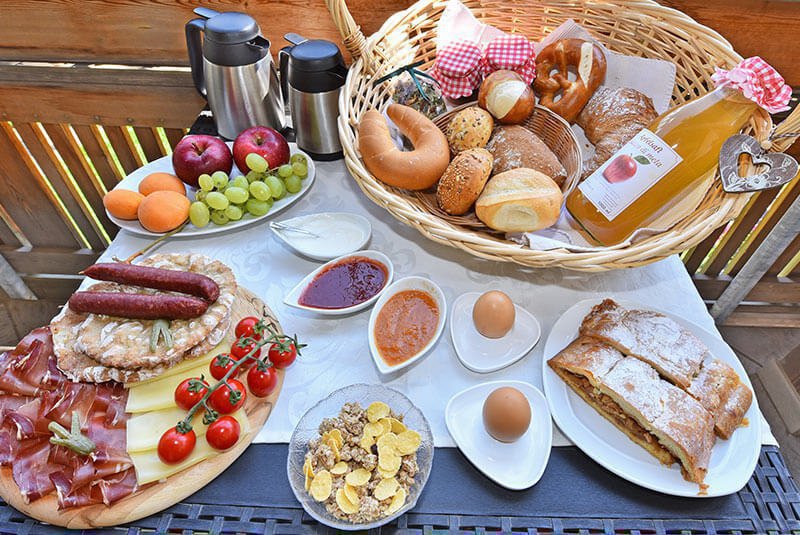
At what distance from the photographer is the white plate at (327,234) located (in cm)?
126

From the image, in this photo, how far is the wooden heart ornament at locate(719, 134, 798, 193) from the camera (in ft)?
3.35

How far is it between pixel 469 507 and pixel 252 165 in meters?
0.97

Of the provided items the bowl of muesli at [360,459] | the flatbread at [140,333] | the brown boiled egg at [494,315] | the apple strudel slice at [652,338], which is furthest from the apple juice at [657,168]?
the flatbread at [140,333]

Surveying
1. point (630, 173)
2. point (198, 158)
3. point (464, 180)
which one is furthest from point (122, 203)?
point (630, 173)

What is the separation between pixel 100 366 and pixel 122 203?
48cm

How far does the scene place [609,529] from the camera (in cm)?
86

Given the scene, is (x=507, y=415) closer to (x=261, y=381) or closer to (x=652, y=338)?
(x=652, y=338)

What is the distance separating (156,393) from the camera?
3.24ft

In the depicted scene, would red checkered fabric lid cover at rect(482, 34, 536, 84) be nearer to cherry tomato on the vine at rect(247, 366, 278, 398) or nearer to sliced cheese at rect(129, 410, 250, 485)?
cherry tomato on the vine at rect(247, 366, 278, 398)

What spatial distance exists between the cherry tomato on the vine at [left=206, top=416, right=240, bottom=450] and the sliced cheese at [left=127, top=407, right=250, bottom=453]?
31 mm

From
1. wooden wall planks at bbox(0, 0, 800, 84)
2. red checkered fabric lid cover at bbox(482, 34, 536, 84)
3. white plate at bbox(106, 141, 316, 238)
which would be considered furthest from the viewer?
wooden wall planks at bbox(0, 0, 800, 84)

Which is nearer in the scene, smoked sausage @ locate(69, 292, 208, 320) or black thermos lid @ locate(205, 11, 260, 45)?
smoked sausage @ locate(69, 292, 208, 320)

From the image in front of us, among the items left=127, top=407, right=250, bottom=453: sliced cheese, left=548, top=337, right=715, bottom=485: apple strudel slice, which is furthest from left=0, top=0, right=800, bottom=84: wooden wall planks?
left=127, top=407, right=250, bottom=453: sliced cheese

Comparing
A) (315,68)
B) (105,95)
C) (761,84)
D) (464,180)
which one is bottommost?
(105,95)
